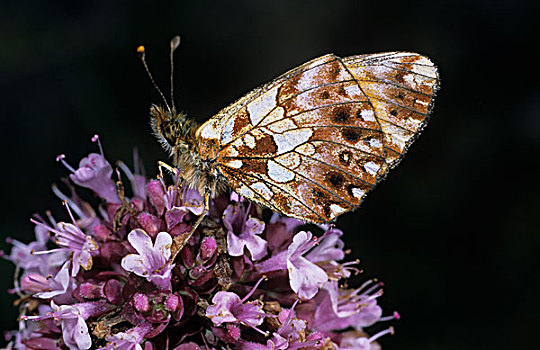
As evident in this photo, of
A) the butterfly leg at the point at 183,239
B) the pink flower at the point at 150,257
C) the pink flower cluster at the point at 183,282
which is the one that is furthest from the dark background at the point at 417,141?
the pink flower at the point at 150,257

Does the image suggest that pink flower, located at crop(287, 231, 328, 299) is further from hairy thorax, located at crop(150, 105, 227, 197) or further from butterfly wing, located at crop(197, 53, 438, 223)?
hairy thorax, located at crop(150, 105, 227, 197)

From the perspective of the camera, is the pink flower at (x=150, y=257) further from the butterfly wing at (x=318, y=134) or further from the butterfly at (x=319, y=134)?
the butterfly wing at (x=318, y=134)

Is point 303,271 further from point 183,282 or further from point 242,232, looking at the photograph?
point 183,282

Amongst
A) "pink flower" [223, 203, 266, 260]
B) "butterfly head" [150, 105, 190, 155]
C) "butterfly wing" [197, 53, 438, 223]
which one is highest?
"butterfly head" [150, 105, 190, 155]

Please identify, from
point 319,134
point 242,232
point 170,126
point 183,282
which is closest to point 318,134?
point 319,134

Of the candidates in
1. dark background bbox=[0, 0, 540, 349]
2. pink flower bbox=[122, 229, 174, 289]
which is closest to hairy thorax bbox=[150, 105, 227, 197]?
pink flower bbox=[122, 229, 174, 289]

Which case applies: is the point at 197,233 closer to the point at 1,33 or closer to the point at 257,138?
the point at 257,138
